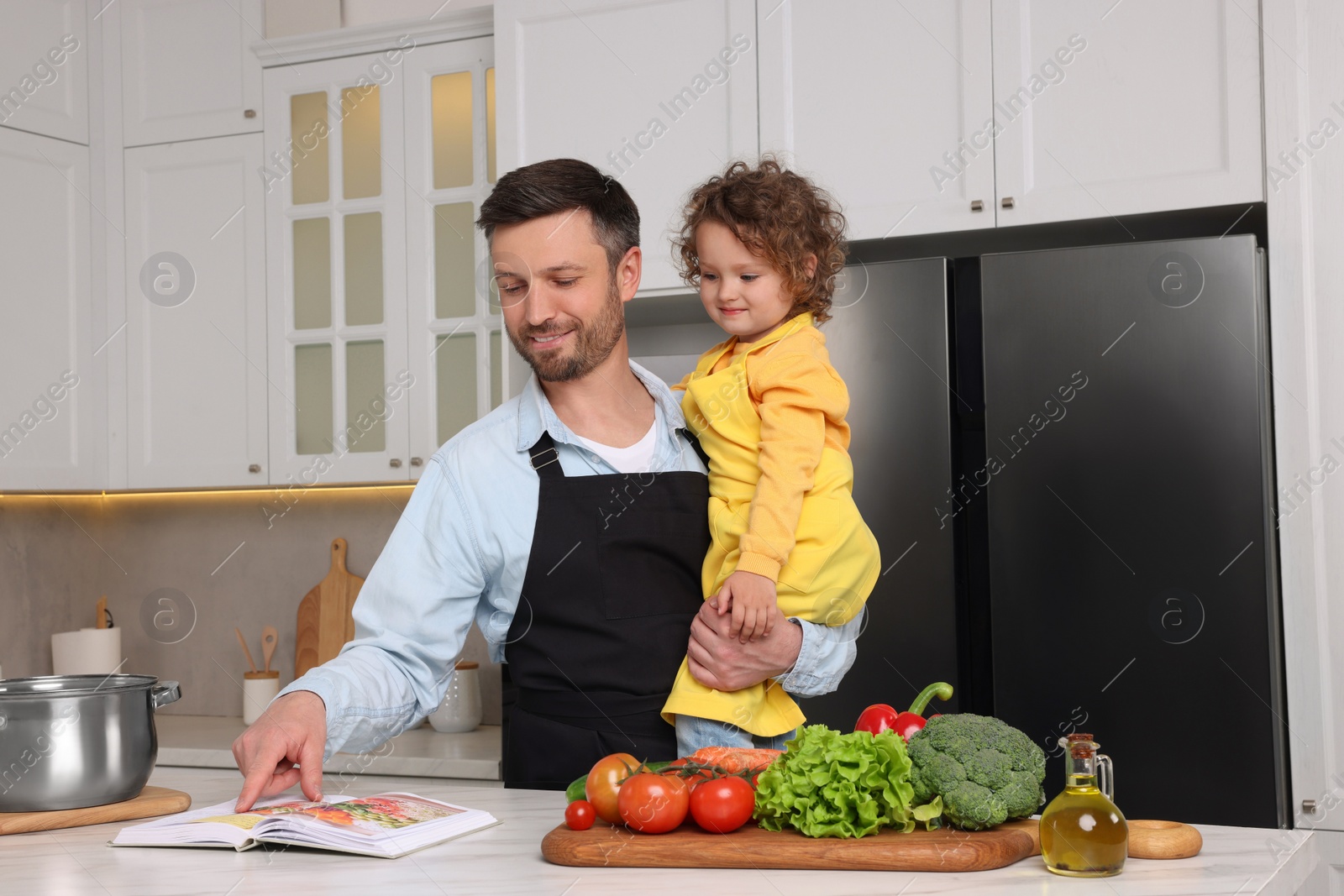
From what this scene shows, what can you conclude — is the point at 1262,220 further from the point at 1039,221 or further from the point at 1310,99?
the point at 1039,221

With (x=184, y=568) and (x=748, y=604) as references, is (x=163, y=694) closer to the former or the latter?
(x=748, y=604)

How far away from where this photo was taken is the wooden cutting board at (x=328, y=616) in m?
3.10

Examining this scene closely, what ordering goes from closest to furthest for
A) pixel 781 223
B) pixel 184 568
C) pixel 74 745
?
1. pixel 74 745
2. pixel 781 223
3. pixel 184 568

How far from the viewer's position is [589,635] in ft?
4.80

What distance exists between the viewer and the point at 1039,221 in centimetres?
222

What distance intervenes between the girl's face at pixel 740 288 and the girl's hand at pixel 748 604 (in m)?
0.45

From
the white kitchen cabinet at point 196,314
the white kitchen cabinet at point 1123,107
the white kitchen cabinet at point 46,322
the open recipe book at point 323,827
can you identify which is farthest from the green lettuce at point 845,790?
the white kitchen cabinet at point 46,322

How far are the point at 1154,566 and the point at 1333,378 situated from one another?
1.50 ft

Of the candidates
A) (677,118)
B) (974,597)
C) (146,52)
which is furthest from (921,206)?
(146,52)

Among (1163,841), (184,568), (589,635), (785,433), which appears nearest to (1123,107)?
(785,433)

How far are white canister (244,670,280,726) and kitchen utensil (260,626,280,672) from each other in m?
0.04

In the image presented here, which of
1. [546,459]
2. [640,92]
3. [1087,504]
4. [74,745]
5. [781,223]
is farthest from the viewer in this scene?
[640,92]

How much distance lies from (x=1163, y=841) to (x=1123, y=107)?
1.56 metres

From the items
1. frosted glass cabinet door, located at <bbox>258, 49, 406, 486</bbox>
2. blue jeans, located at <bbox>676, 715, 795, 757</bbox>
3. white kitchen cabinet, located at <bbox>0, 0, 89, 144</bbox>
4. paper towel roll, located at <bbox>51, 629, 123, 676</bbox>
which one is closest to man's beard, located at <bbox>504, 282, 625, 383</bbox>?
blue jeans, located at <bbox>676, 715, 795, 757</bbox>
